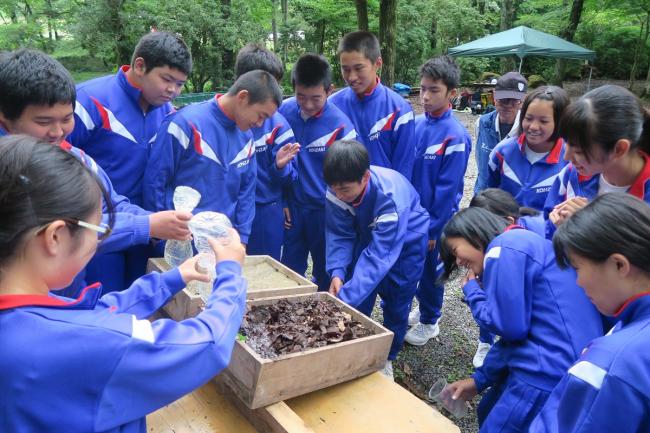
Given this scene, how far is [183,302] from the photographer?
2.18 m

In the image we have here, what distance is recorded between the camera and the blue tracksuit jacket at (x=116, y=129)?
9.53ft

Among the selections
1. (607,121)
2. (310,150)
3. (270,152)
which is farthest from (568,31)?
(607,121)

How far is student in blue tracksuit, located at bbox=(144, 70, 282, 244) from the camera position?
2.95m

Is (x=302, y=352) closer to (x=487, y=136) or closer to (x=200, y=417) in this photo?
(x=200, y=417)

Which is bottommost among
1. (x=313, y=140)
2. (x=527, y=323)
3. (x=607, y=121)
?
(x=527, y=323)

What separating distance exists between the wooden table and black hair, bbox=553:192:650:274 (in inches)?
33.3

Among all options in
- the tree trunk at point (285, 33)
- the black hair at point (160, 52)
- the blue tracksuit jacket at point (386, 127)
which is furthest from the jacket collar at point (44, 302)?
the tree trunk at point (285, 33)

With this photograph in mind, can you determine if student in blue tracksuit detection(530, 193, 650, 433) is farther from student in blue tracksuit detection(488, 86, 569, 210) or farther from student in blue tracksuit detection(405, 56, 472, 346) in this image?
student in blue tracksuit detection(405, 56, 472, 346)

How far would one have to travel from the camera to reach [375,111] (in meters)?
4.10

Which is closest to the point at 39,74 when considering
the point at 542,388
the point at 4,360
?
the point at 4,360

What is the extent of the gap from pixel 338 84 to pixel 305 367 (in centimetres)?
2035

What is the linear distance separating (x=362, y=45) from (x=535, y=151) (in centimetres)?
169

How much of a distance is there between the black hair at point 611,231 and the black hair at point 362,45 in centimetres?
294

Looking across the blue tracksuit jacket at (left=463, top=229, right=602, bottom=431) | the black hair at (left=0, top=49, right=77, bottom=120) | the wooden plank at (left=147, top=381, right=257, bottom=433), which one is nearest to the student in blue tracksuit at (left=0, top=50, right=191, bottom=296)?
the black hair at (left=0, top=49, right=77, bottom=120)
